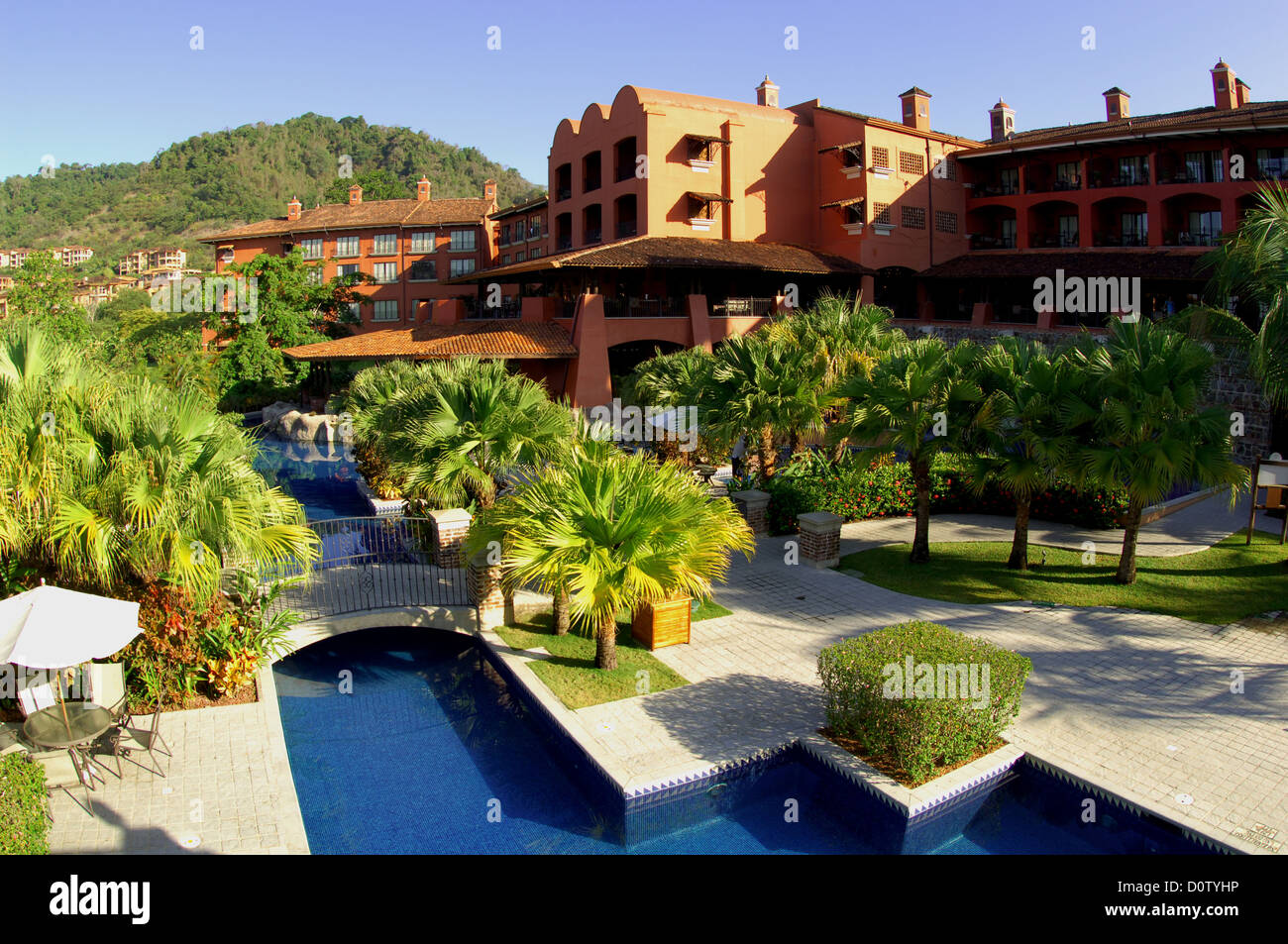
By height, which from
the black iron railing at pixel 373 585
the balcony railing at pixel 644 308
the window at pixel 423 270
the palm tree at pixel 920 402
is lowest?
the black iron railing at pixel 373 585

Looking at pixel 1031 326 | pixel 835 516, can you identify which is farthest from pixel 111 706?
pixel 1031 326

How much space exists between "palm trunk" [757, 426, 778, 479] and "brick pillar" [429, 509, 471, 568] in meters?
7.46

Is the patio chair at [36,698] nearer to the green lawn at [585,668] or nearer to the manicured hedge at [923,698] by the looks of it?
the green lawn at [585,668]

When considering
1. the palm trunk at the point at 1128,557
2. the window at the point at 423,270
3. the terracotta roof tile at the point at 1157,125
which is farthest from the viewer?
the window at the point at 423,270

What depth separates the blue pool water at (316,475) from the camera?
2442 cm

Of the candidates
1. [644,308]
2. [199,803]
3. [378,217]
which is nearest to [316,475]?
[644,308]

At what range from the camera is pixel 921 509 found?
53.2 ft

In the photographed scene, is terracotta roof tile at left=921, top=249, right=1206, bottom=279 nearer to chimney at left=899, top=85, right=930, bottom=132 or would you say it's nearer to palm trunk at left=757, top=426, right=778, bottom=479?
chimney at left=899, top=85, right=930, bottom=132

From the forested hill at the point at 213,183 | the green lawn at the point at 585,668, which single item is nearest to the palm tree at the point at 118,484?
the green lawn at the point at 585,668

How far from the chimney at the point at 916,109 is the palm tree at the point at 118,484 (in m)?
38.1

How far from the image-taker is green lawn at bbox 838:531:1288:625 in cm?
1386

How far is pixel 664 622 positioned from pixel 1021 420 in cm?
716

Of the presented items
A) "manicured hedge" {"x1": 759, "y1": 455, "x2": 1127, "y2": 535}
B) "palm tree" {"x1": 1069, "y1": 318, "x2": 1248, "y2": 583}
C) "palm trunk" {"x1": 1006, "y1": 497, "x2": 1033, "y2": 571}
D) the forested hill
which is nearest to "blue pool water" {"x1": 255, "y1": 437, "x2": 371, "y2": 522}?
"manicured hedge" {"x1": 759, "y1": 455, "x2": 1127, "y2": 535}

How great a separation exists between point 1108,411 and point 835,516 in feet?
16.6
